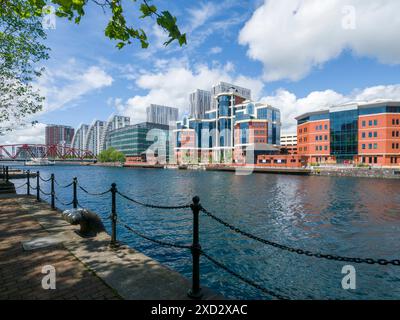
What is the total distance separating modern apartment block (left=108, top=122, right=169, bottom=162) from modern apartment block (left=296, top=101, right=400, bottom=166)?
9477cm

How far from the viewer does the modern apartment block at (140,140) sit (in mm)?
150125

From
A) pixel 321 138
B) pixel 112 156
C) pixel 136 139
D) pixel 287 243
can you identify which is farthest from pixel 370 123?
pixel 112 156

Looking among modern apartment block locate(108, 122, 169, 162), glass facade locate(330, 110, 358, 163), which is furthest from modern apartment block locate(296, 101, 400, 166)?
modern apartment block locate(108, 122, 169, 162)

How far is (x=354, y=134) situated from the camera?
67.2 metres

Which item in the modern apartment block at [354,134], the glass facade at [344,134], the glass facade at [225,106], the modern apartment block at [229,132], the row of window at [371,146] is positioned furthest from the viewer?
the glass facade at [225,106]

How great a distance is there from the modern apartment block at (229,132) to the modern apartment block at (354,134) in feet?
72.8

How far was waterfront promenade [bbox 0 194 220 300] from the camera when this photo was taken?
3777 millimetres

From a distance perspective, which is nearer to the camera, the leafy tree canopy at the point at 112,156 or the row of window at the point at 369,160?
the row of window at the point at 369,160

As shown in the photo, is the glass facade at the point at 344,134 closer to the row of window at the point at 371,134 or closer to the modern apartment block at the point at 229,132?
the row of window at the point at 371,134

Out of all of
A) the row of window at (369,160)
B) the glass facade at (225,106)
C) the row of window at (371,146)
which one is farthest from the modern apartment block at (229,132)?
the row of window at (369,160)

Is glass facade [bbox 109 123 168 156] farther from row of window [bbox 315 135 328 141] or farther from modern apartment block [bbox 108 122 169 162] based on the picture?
row of window [bbox 315 135 328 141]

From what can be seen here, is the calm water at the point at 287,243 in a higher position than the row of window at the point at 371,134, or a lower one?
lower

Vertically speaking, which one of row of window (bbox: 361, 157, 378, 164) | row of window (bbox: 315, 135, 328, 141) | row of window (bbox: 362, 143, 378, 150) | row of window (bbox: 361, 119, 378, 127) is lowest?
row of window (bbox: 361, 157, 378, 164)
